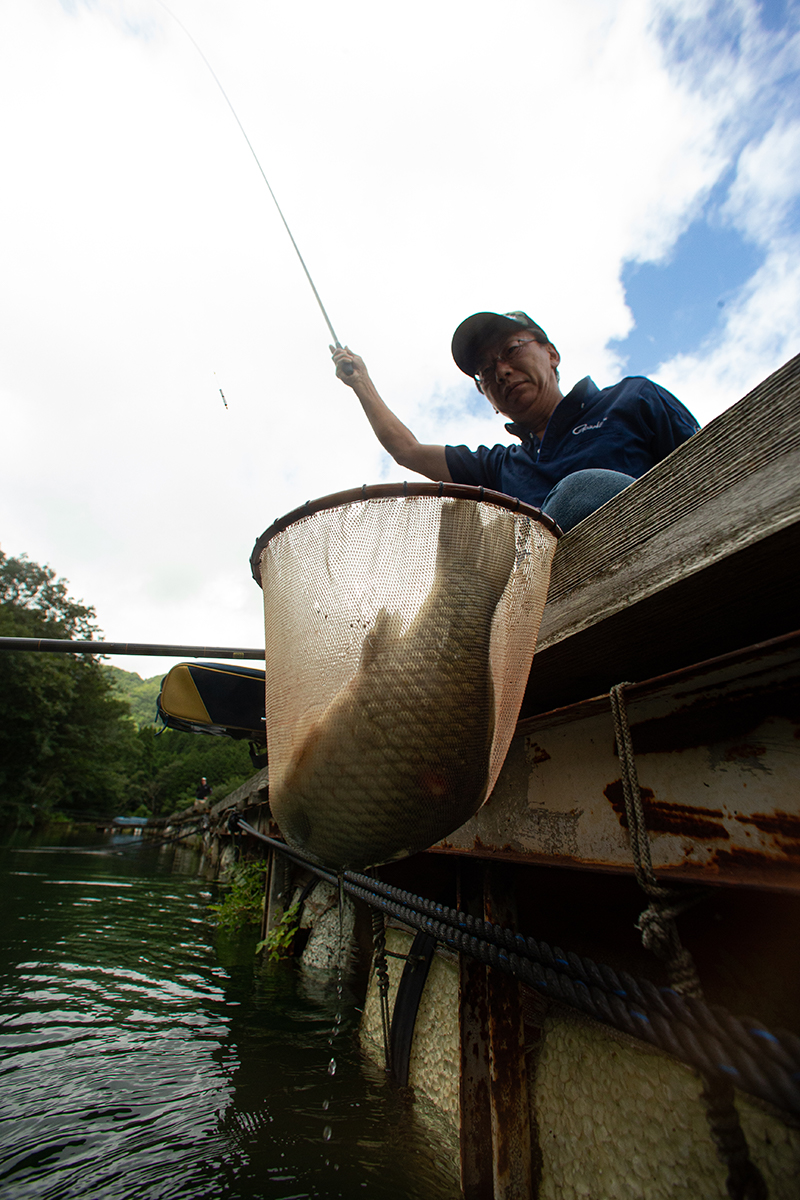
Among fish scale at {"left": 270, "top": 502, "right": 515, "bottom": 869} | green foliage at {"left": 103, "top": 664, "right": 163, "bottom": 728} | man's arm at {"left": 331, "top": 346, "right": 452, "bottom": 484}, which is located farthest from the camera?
green foliage at {"left": 103, "top": 664, "right": 163, "bottom": 728}

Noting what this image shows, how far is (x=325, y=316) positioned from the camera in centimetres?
354

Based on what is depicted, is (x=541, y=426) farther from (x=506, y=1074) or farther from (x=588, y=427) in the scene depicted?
(x=506, y=1074)

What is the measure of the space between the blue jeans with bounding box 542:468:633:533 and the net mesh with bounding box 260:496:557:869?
501mm

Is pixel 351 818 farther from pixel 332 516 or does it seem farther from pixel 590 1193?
pixel 590 1193

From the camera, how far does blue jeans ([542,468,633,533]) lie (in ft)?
4.89

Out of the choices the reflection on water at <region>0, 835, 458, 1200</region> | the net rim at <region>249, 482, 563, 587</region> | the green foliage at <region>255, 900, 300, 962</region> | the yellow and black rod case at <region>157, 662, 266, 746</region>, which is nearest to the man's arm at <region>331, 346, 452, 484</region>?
the yellow and black rod case at <region>157, 662, 266, 746</region>

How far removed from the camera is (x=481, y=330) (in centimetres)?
241

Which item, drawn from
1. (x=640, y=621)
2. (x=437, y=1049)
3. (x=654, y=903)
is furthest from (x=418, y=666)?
(x=437, y=1049)

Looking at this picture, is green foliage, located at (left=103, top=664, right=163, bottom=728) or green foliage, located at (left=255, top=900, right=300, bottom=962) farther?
green foliage, located at (left=103, top=664, right=163, bottom=728)

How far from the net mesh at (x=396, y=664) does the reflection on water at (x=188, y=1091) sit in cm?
181

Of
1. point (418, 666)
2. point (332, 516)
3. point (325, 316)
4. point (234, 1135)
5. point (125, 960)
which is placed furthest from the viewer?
point (125, 960)

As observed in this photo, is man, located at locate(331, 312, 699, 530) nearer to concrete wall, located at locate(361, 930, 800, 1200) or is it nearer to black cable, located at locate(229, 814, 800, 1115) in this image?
black cable, located at locate(229, 814, 800, 1115)

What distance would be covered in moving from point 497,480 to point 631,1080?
7.54 ft

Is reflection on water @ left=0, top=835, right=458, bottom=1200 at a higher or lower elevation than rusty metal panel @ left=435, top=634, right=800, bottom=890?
lower
